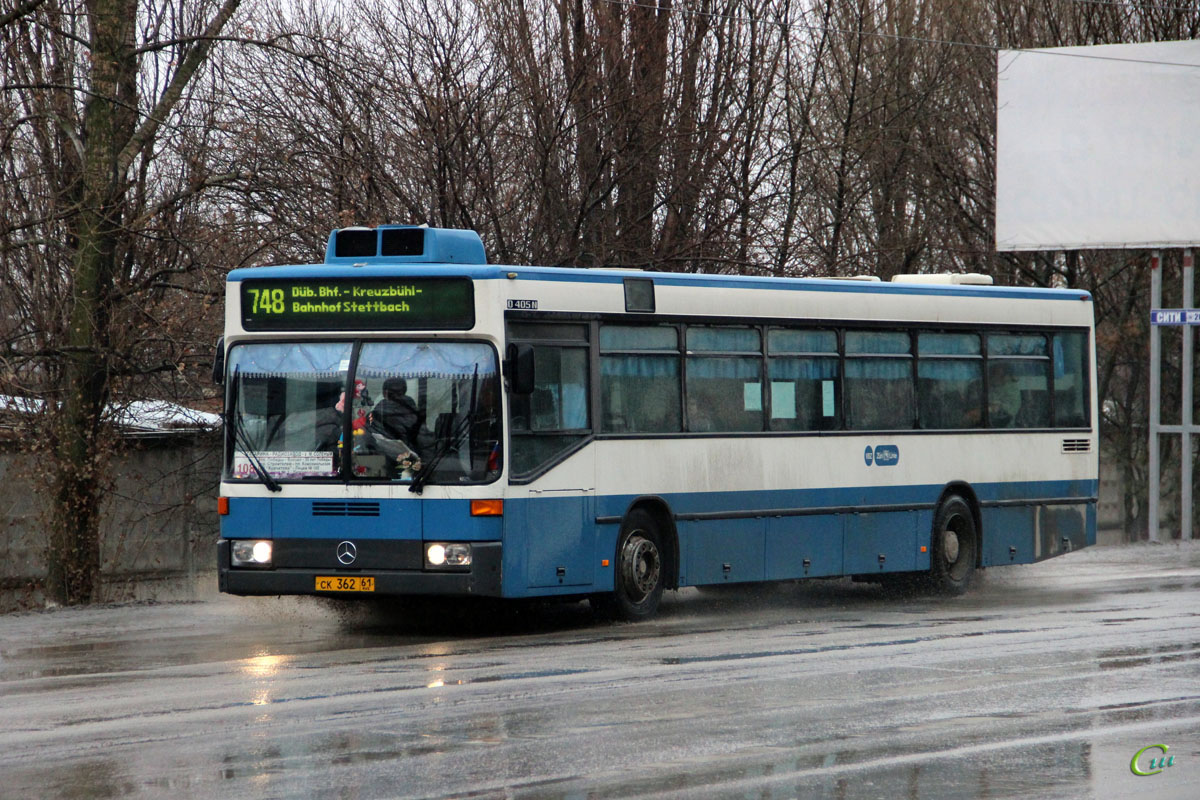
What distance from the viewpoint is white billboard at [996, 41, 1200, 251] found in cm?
2495

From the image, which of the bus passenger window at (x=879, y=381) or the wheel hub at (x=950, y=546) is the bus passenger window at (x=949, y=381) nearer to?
the bus passenger window at (x=879, y=381)

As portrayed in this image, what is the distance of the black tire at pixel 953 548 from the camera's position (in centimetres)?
1731

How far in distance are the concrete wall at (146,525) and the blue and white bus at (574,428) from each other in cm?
755

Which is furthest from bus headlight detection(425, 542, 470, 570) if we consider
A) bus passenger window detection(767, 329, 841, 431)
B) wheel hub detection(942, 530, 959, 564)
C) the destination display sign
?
wheel hub detection(942, 530, 959, 564)

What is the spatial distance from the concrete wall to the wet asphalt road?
5104 mm

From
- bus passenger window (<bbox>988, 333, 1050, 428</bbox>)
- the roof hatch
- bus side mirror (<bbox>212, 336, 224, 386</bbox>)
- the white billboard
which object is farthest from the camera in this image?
the white billboard

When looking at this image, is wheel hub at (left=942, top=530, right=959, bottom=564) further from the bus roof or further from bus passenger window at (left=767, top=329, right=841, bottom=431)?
the bus roof

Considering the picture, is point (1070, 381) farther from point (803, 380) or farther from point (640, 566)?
point (640, 566)

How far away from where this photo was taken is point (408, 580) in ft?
42.5

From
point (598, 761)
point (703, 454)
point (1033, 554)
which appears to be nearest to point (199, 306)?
point (703, 454)

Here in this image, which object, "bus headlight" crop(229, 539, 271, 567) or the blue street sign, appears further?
the blue street sign

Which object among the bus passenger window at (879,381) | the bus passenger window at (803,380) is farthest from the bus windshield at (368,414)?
the bus passenger window at (879,381)

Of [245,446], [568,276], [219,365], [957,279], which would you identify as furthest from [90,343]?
[957,279]

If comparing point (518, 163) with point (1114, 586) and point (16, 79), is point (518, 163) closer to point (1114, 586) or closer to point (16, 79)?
point (16, 79)
